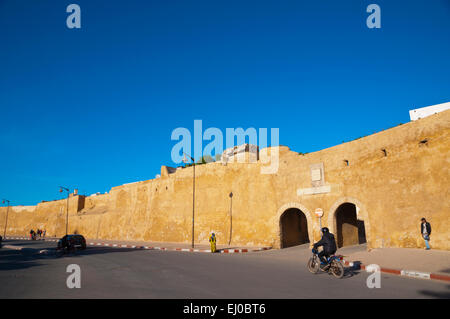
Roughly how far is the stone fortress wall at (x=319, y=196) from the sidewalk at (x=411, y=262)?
152cm

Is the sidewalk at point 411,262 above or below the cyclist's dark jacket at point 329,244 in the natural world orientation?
below

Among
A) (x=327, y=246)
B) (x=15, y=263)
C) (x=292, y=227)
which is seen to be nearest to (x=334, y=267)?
(x=327, y=246)

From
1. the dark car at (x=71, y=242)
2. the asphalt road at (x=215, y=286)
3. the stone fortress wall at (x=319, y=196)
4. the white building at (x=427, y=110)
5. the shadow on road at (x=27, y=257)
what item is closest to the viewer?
the asphalt road at (x=215, y=286)

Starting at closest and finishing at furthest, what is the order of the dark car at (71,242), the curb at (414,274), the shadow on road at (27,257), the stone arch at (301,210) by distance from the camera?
1. the curb at (414,274)
2. the shadow on road at (27,257)
3. the stone arch at (301,210)
4. the dark car at (71,242)

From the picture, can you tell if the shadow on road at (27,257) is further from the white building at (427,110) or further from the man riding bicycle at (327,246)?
the white building at (427,110)

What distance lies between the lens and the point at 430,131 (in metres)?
13.8

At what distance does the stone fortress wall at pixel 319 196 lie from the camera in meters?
13.7

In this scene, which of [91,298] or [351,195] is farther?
[351,195]

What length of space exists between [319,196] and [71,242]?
16.7m

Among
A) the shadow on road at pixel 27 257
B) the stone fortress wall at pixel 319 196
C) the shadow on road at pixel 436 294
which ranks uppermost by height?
the stone fortress wall at pixel 319 196

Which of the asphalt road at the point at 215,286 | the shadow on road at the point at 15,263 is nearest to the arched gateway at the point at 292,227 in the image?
the asphalt road at the point at 215,286
